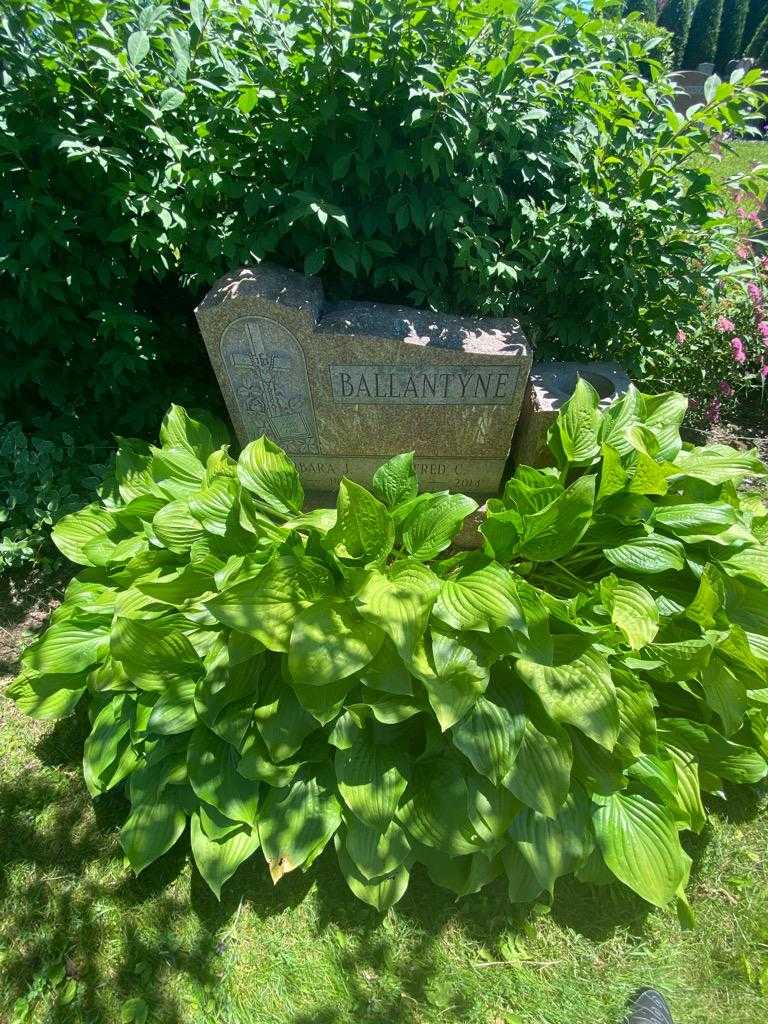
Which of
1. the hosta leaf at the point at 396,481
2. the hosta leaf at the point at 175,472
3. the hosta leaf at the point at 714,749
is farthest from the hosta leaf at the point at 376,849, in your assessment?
the hosta leaf at the point at 175,472

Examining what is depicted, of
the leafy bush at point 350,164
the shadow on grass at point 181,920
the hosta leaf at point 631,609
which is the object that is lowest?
the shadow on grass at point 181,920

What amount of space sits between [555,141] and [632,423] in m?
1.32

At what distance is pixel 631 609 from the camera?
6.39ft

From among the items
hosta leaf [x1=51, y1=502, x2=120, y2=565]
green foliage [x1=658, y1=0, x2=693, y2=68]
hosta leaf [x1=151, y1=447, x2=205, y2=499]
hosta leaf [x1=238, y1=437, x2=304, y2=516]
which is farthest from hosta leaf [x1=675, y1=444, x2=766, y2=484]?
green foliage [x1=658, y1=0, x2=693, y2=68]

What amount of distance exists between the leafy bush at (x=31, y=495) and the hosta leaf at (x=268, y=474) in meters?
1.32

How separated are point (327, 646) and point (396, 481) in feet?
2.27

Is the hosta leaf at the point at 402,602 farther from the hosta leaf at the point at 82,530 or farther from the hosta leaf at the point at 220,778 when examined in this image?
the hosta leaf at the point at 82,530

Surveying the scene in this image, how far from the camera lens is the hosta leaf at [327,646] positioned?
175cm

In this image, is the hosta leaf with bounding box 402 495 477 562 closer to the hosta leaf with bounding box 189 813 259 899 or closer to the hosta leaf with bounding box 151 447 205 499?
the hosta leaf with bounding box 151 447 205 499

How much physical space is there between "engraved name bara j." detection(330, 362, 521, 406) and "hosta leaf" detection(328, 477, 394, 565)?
895 millimetres

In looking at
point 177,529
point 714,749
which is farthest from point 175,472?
point 714,749

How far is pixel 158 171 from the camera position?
102 inches

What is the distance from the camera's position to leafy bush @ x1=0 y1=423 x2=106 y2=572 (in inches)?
117

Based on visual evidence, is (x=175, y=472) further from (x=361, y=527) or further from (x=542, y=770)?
(x=542, y=770)
